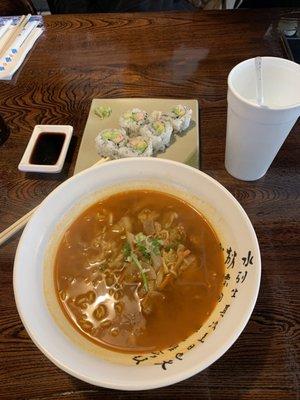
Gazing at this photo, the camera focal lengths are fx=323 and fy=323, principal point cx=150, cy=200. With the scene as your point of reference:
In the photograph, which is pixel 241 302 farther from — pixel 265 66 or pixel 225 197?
pixel 265 66

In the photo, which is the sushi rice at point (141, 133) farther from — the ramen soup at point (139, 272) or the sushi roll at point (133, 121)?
the ramen soup at point (139, 272)

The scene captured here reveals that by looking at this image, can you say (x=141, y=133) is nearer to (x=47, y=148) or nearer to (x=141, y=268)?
(x=47, y=148)

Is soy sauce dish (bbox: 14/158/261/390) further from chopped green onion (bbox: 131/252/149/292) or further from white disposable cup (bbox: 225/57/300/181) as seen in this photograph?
white disposable cup (bbox: 225/57/300/181)

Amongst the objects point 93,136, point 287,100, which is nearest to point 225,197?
point 287,100

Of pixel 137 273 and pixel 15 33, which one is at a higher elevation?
pixel 15 33

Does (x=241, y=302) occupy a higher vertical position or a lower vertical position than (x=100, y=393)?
higher

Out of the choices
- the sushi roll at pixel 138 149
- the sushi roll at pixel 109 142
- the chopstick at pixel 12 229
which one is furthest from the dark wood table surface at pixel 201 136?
the sushi roll at pixel 138 149

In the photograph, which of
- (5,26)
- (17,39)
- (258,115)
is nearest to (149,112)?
(258,115)
